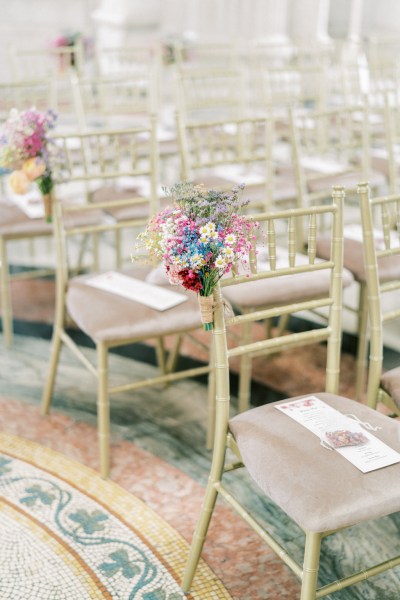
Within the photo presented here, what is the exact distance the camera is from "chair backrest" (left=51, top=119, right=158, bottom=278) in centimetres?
265

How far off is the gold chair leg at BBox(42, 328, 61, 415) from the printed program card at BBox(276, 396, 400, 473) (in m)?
1.10

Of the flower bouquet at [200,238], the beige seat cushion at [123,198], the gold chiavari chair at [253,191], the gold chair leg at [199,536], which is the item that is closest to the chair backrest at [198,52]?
the gold chiavari chair at [253,191]

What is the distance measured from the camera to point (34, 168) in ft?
8.58

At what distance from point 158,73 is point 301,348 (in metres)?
2.69

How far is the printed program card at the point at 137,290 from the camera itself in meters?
2.50

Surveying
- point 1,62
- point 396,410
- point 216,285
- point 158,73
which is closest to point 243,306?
point 396,410

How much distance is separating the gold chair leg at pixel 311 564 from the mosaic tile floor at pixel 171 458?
1.35 ft

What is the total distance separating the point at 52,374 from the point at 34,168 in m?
0.74

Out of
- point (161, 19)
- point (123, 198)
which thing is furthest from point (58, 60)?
point (123, 198)

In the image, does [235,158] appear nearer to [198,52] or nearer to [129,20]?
[198,52]

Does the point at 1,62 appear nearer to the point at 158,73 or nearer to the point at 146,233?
the point at 158,73

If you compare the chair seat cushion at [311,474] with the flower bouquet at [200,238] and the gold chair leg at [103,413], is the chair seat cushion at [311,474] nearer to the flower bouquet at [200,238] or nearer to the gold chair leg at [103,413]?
the flower bouquet at [200,238]

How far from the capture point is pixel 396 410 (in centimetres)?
207

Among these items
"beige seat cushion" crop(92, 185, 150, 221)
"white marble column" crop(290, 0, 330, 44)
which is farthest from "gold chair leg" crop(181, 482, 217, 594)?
"white marble column" crop(290, 0, 330, 44)
